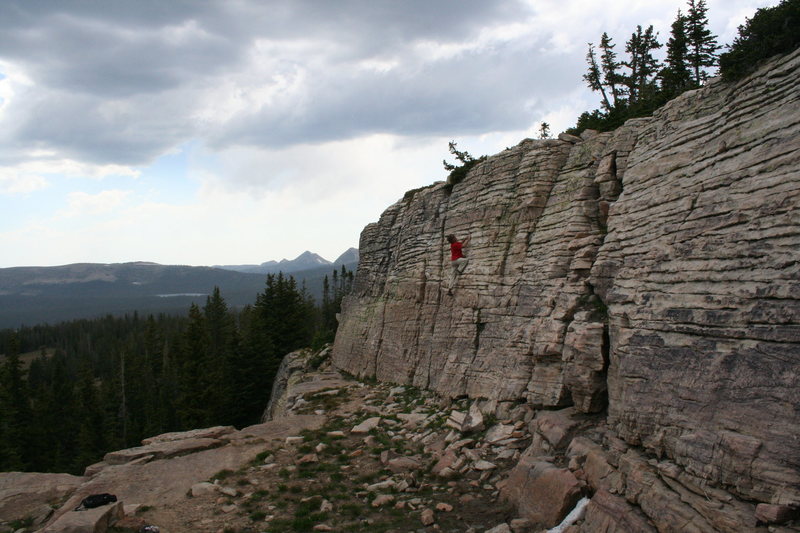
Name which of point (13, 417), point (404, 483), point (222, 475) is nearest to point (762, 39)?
point (404, 483)

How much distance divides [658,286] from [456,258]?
1215 cm

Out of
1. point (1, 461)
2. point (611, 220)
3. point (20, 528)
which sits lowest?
point (1, 461)

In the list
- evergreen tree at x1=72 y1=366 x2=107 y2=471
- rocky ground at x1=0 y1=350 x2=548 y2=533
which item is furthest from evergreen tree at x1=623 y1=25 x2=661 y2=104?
evergreen tree at x1=72 y1=366 x2=107 y2=471

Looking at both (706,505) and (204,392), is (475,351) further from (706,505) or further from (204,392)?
(204,392)

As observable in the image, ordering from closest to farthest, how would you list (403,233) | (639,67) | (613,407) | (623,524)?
(623,524) → (613,407) → (403,233) → (639,67)

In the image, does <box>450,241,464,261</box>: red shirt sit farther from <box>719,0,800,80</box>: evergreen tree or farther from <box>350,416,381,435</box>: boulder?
<box>719,0,800,80</box>: evergreen tree

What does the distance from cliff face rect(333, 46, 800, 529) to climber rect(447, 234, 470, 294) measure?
59 centimetres

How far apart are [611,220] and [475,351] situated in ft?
28.2

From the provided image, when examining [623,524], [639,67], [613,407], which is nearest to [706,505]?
[623,524]

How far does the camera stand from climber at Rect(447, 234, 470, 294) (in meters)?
23.4

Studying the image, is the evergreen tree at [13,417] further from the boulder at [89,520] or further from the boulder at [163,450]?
the boulder at [89,520]

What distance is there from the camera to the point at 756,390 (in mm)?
9141

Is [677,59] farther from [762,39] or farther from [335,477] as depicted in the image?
[335,477]

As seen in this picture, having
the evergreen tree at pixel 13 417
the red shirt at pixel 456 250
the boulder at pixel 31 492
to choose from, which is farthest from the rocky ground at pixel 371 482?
the evergreen tree at pixel 13 417
